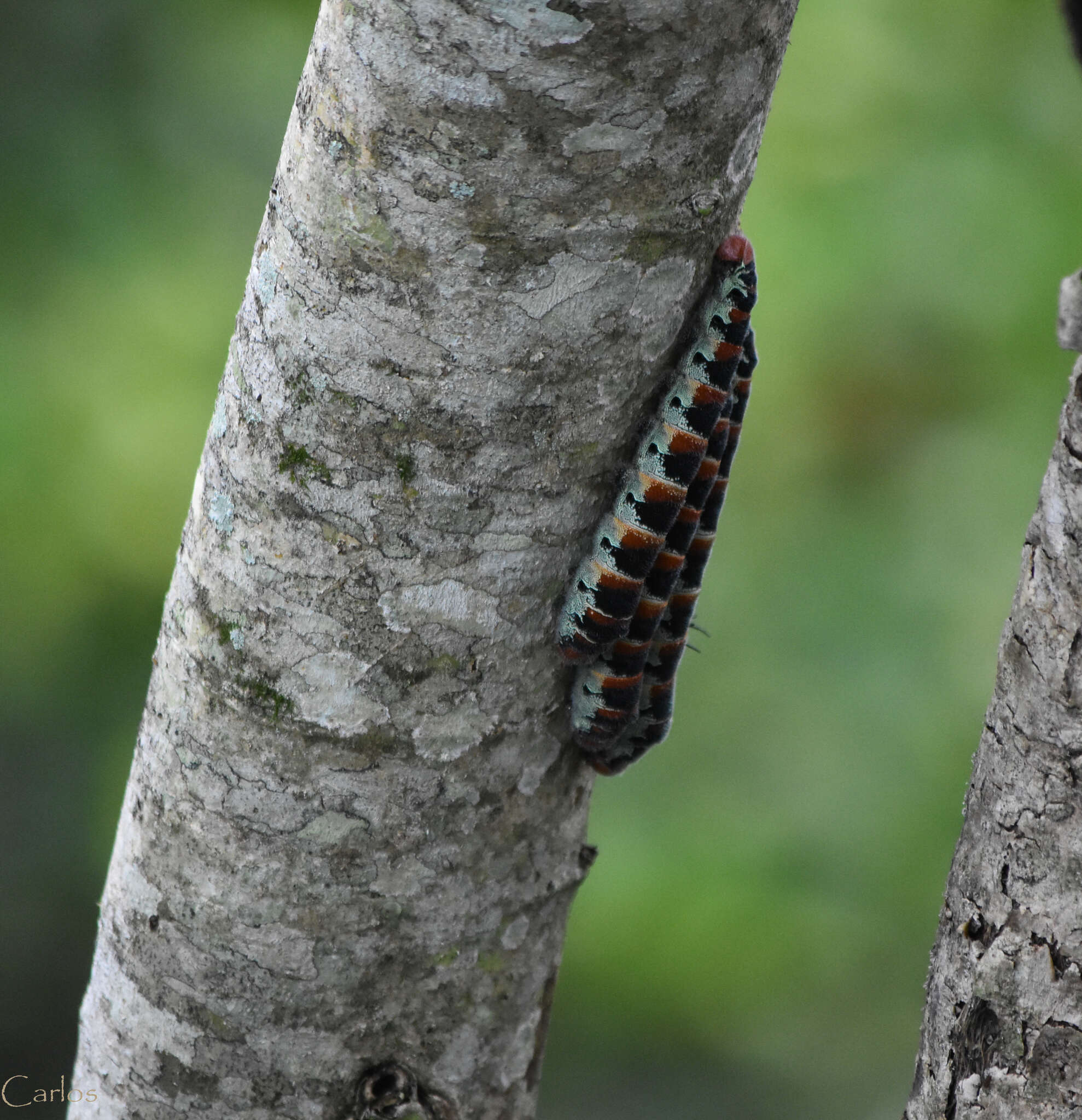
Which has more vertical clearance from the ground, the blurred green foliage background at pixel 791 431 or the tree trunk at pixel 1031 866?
the blurred green foliage background at pixel 791 431

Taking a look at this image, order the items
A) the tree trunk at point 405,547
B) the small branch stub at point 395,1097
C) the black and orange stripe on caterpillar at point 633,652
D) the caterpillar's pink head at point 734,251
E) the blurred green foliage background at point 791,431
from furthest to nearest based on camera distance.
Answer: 1. the blurred green foliage background at point 791,431
2. the small branch stub at point 395,1097
3. the black and orange stripe on caterpillar at point 633,652
4. the caterpillar's pink head at point 734,251
5. the tree trunk at point 405,547

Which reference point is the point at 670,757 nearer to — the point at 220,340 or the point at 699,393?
the point at 220,340

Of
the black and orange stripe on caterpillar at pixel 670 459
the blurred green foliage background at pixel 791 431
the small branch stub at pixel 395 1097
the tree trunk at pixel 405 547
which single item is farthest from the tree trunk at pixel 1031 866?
the blurred green foliage background at pixel 791 431

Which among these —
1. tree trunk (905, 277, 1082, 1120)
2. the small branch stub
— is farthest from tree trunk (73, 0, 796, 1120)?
tree trunk (905, 277, 1082, 1120)

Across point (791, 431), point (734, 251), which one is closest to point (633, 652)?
point (734, 251)

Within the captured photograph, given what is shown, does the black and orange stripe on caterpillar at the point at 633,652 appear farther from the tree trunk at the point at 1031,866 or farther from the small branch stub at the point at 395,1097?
the small branch stub at the point at 395,1097

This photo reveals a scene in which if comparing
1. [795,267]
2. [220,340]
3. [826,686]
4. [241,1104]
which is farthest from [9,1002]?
[795,267]
